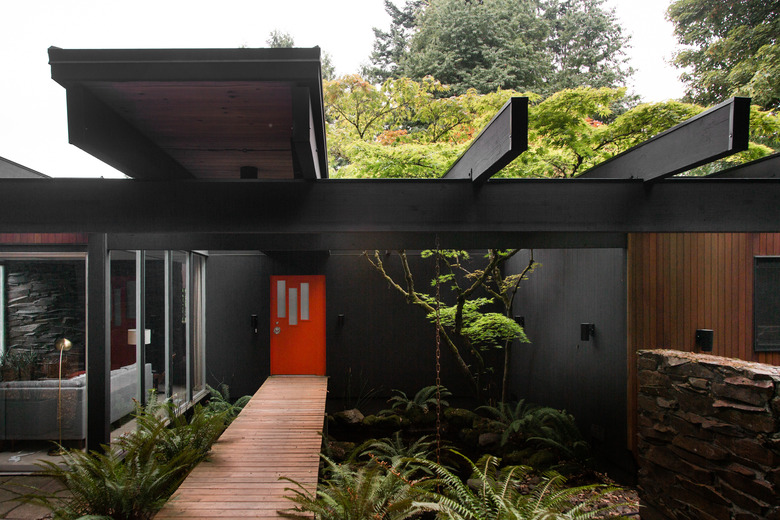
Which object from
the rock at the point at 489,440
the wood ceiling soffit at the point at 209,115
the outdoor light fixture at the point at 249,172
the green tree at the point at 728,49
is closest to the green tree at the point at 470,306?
the rock at the point at 489,440

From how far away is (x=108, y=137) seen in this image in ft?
7.64

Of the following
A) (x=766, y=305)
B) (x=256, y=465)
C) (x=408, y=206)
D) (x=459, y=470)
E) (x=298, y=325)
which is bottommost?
(x=459, y=470)

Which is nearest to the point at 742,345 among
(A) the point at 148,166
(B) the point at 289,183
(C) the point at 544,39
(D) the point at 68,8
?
(B) the point at 289,183

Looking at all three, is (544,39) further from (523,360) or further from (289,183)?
(289,183)

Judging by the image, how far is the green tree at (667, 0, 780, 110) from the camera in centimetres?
1071

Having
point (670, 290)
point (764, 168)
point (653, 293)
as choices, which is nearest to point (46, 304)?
point (653, 293)

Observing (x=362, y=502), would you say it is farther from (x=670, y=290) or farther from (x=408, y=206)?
(x=670, y=290)

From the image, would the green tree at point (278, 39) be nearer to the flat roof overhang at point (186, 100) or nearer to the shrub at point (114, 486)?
the flat roof overhang at point (186, 100)

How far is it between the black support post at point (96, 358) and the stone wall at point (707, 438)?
4.89 metres

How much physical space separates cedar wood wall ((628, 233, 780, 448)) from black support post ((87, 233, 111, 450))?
524 centimetres

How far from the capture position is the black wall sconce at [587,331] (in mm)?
5438

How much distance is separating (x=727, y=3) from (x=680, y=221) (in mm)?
14227

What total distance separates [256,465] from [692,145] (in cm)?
387

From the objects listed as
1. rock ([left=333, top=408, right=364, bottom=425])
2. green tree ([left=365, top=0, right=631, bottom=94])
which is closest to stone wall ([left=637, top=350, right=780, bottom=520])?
rock ([left=333, top=408, right=364, bottom=425])
